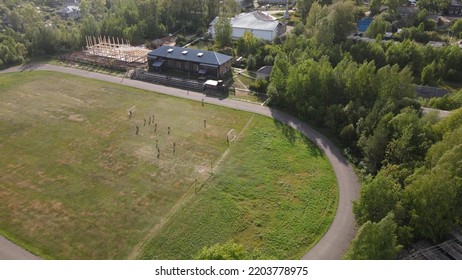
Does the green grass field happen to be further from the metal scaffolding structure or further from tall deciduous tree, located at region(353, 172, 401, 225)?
the metal scaffolding structure

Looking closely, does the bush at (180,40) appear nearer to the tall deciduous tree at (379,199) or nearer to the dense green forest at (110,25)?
the dense green forest at (110,25)

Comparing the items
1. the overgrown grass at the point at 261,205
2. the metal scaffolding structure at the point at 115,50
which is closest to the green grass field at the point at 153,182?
the overgrown grass at the point at 261,205

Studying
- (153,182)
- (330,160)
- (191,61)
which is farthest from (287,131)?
(191,61)

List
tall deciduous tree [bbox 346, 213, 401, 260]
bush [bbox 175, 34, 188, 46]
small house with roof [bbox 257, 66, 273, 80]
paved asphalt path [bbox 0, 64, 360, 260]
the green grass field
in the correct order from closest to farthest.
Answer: tall deciduous tree [bbox 346, 213, 401, 260]
paved asphalt path [bbox 0, 64, 360, 260]
the green grass field
small house with roof [bbox 257, 66, 273, 80]
bush [bbox 175, 34, 188, 46]

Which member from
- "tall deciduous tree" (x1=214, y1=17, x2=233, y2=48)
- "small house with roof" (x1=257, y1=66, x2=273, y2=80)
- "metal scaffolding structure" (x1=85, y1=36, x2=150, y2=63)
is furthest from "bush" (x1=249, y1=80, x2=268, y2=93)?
"metal scaffolding structure" (x1=85, y1=36, x2=150, y2=63)
